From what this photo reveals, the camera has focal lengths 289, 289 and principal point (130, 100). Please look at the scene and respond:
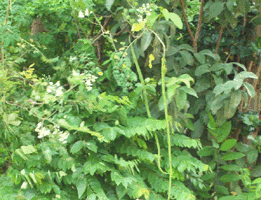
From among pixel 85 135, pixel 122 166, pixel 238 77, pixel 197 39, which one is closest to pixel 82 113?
pixel 85 135

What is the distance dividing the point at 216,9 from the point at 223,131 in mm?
722

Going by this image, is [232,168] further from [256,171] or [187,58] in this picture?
[187,58]

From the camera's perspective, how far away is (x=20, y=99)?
59.3 inches

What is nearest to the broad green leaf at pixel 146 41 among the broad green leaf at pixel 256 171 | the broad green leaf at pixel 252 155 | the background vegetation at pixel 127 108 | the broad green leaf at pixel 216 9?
the background vegetation at pixel 127 108

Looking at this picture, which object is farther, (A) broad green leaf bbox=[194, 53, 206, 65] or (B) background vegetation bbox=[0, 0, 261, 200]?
(A) broad green leaf bbox=[194, 53, 206, 65]

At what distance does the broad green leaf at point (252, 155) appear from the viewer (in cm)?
182

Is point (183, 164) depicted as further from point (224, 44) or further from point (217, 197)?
point (224, 44)

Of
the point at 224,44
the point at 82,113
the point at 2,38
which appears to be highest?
the point at 2,38

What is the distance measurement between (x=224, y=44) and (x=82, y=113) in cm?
115

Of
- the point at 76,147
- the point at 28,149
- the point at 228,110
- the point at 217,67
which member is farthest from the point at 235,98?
the point at 28,149

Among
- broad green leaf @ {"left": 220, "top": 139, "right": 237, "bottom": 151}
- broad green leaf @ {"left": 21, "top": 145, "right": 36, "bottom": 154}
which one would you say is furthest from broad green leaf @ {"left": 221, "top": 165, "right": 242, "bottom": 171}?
broad green leaf @ {"left": 21, "top": 145, "right": 36, "bottom": 154}

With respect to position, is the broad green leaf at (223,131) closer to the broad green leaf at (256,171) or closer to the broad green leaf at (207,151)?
the broad green leaf at (207,151)

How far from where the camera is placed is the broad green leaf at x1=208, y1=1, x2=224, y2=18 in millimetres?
1669

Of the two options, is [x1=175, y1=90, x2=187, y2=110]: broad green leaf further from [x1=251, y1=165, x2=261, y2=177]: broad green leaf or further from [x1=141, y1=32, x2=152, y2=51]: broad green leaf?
[x1=251, y1=165, x2=261, y2=177]: broad green leaf
